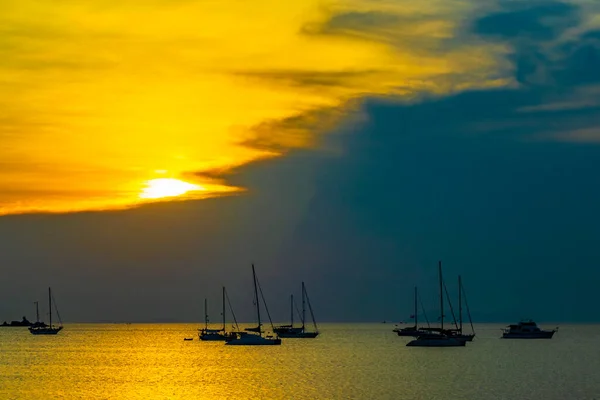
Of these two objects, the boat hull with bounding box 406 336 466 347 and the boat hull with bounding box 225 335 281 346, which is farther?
the boat hull with bounding box 225 335 281 346

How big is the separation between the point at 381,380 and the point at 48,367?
2107 inches

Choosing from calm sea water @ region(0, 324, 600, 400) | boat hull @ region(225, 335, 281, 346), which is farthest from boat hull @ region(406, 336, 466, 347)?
boat hull @ region(225, 335, 281, 346)

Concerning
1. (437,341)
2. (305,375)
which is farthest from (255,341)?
(305,375)

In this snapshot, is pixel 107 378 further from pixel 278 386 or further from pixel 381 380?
pixel 381 380

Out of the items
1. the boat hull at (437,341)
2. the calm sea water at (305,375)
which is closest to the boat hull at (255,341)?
the calm sea water at (305,375)

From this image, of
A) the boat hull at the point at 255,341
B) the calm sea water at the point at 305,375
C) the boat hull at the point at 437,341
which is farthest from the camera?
the boat hull at the point at 255,341

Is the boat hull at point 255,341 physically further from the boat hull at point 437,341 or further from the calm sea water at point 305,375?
the boat hull at point 437,341

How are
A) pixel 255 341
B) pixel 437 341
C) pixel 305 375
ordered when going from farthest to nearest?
1. pixel 255 341
2. pixel 437 341
3. pixel 305 375

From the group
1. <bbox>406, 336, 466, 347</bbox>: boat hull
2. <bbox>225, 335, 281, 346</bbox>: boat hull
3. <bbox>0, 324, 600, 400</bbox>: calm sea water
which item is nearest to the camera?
<bbox>0, 324, 600, 400</bbox>: calm sea water

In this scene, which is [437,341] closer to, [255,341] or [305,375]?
[255,341]

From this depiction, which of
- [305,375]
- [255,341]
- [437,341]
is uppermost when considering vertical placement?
[255,341]

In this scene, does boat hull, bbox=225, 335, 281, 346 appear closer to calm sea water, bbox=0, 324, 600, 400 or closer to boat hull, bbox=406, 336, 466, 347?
calm sea water, bbox=0, 324, 600, 400

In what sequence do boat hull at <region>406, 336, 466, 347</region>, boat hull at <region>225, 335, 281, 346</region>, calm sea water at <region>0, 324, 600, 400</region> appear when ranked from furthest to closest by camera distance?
boat hull at <region>225, 335, 281, 346</region>, boat hull at <region>406, 336, 466, 347</region>, calm sea water at <region>0, 324, 600, 400</region>

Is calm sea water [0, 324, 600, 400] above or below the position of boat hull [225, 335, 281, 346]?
below
